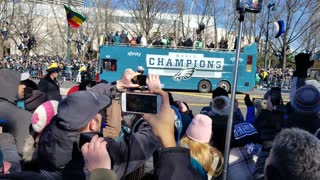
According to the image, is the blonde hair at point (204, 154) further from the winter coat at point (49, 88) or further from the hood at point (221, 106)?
the winter coat at point (49, 88)

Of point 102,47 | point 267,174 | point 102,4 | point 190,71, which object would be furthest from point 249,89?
point 102,4

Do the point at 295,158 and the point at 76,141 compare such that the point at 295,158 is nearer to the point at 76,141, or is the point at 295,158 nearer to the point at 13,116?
the point at 76,141

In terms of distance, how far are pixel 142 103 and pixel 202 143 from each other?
25.1 inches

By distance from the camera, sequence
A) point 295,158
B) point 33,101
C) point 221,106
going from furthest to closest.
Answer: point 33,101
point 221,106
point 295,158

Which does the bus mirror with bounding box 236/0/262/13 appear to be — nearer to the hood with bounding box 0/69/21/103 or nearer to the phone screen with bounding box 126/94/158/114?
the phone screen with bounding box 126/94/158/114

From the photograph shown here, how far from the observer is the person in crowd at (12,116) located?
3219mm

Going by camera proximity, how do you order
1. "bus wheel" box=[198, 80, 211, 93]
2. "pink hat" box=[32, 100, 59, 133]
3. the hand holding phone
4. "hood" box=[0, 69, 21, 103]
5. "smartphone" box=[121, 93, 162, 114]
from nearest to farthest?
1. the hand holding phone
2. "smartphone" box=[121, 93, 162, 114]
3. "pink hat" box=[32, 100, 59, 133]
4. "hood" box=[0, 69, 21, 103]
5. "bus wheel" box=[198, 80, 211, 93]

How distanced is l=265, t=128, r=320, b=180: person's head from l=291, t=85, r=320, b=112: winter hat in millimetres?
1986

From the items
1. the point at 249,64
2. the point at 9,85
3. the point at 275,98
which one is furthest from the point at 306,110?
the point at 249,64

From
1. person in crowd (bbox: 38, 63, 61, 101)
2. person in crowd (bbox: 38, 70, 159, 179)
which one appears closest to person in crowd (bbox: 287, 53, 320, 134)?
person in crowd (bbox: 38, 70, 159, 179)

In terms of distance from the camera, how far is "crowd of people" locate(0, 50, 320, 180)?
185 centimetres

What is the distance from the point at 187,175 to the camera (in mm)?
2104

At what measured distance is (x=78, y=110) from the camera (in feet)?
7.68

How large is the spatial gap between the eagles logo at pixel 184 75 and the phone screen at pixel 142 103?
22.5 metres
